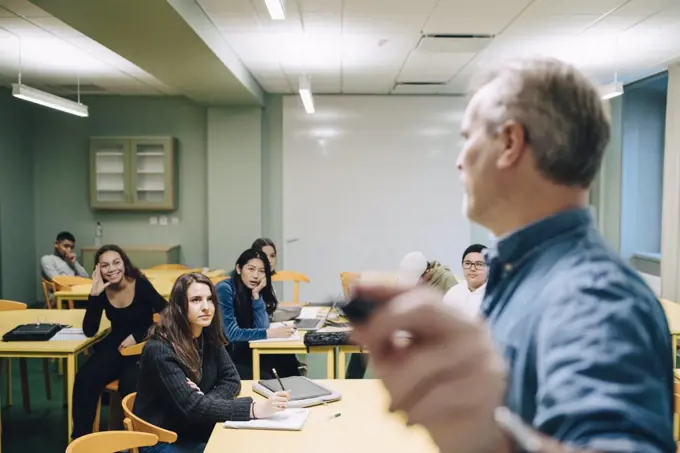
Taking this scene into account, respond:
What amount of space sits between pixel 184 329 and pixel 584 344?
244cm

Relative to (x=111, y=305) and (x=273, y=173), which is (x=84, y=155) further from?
(x=111, y=305)

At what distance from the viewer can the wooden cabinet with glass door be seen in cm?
721

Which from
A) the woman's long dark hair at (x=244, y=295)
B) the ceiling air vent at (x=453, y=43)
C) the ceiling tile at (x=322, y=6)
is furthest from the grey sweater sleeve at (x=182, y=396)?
the ceiling air vent at (x=453, y=43)

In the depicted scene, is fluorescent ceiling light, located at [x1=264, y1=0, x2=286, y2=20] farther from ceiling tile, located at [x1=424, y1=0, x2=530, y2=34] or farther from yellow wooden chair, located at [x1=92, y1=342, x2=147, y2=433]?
yellow wooden chair, located at [x1=92, y1=342, x2=147, y2=433]

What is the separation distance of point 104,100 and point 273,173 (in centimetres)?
247

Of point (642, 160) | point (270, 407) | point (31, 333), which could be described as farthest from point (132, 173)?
point (642, 160)

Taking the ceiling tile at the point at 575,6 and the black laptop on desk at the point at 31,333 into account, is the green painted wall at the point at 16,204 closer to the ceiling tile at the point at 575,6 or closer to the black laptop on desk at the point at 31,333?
the black laptop on desk at the point at 31,333

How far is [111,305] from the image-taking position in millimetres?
3717

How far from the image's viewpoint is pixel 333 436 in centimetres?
207

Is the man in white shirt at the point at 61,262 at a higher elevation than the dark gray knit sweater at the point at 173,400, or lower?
higher

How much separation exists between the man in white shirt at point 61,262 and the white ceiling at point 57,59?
5.84 feet

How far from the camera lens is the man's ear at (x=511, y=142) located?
52cm

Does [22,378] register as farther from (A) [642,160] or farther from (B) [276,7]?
(A) [642,160]

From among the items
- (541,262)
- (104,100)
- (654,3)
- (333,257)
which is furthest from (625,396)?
(104,100)
